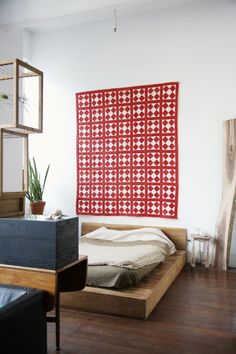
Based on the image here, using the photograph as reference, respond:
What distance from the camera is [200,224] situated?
173 inches

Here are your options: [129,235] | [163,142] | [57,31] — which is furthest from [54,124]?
[129,235]

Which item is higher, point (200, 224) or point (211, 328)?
point (200, 224)

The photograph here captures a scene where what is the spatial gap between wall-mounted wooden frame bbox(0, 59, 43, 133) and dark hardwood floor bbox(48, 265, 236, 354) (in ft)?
4.76

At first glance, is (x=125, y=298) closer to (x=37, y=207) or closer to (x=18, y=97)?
(x=18, y=97)

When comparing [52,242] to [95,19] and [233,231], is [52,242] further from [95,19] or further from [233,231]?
[95,19]

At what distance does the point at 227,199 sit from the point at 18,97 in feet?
9.47

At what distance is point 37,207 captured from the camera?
483 cm

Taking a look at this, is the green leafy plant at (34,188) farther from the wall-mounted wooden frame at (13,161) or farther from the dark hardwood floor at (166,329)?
the dark hardwood floor at (166,329)

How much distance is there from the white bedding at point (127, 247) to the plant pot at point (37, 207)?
35.8 inches

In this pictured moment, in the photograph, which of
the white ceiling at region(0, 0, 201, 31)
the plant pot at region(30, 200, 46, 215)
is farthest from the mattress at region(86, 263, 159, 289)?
the white ceiling at region(0, 0, 201, 31)

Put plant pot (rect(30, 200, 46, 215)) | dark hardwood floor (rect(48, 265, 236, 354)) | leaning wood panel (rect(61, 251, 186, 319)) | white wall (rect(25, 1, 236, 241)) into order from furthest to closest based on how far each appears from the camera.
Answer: plant pot (rect(30, 200, 46, 215))
white wall (rect(25, 1, 236, 241))
leaning wood panel (rect(61, 251, 186, 319))
dark hardwood floor (rect(48, 265, 236, 354))

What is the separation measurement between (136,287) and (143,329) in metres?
0.47

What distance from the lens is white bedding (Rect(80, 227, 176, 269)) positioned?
10.1 ft

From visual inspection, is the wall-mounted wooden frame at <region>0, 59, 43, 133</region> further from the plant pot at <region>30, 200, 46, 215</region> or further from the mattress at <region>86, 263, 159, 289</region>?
the mattress at <region>86, 263, 159, 289</region>
